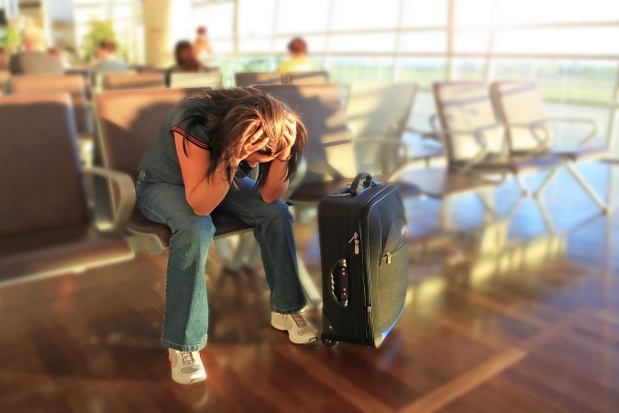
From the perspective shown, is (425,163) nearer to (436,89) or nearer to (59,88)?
(436,89)

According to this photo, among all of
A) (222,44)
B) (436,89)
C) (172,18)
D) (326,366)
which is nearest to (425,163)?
(436,89)

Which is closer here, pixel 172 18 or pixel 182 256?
pixel 182 256

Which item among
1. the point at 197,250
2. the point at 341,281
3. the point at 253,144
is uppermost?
the point at 253,144

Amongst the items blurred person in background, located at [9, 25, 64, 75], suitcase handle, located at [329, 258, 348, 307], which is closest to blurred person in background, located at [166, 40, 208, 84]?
blurred person in background, located at [9, 25, 64, 75]

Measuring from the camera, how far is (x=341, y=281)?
182 centimetres

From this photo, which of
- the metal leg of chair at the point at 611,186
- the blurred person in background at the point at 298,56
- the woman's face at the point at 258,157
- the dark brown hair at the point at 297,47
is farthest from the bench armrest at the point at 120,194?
the metal leg of chair at the point at 611,186

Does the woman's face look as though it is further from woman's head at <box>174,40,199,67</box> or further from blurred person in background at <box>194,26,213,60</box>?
blurred person in background at <box>194,26,213,60</box>

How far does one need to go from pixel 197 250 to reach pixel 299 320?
0.51 m

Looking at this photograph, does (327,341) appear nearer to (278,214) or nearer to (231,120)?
(278,214)

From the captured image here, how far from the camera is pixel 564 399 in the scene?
1.66 meters

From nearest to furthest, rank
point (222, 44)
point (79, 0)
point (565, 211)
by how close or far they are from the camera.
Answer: point (565, 211), point (222, 44), point (79, 0)

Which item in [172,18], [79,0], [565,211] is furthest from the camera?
[79,0]

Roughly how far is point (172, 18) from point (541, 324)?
909 cm

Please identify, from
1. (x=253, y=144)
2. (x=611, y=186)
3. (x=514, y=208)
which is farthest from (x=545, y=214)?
(x=253, y=144)
